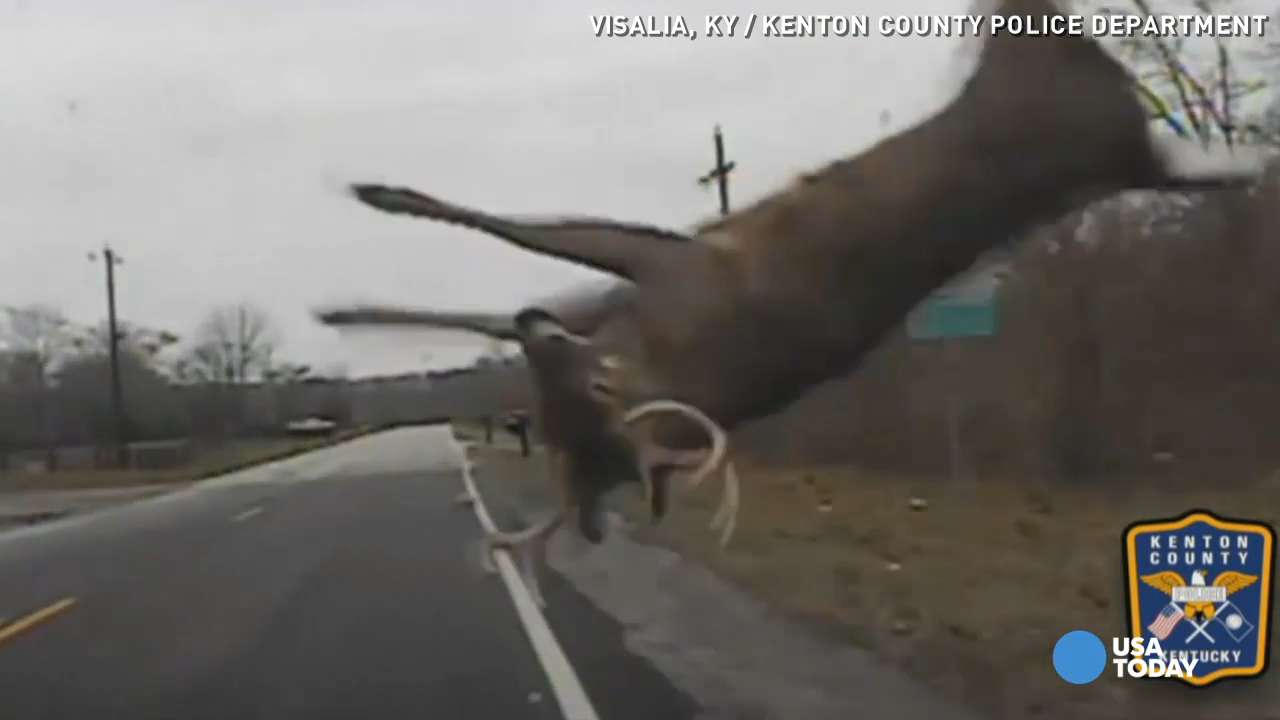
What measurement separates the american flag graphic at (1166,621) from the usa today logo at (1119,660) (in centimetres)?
10

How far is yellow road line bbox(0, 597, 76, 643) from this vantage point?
13499 mm

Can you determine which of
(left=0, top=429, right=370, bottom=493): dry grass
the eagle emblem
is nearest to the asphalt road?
the eagle emblem

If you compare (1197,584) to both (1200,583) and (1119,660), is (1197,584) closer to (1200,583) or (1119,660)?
(1200,583)

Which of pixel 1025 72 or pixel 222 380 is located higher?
pixel 1025 72

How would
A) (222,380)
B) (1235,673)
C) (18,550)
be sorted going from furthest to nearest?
(18,550) < (1235,673) < (222,380)

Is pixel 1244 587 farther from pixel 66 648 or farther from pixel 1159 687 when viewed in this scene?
pixel 66 648

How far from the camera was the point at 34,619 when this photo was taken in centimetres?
1445

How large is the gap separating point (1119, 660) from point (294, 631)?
8.38m

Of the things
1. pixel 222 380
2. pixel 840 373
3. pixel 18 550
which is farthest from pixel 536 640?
pixel 18 550

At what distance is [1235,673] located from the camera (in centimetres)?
512

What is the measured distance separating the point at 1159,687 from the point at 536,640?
6042 mm

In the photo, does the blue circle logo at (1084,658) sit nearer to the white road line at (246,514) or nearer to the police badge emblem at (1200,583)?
the police badge emblem at (1200,583)

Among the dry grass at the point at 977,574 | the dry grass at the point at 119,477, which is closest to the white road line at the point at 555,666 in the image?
the dry grass at the point at 977,574

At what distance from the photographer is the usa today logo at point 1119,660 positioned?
16.0ft
